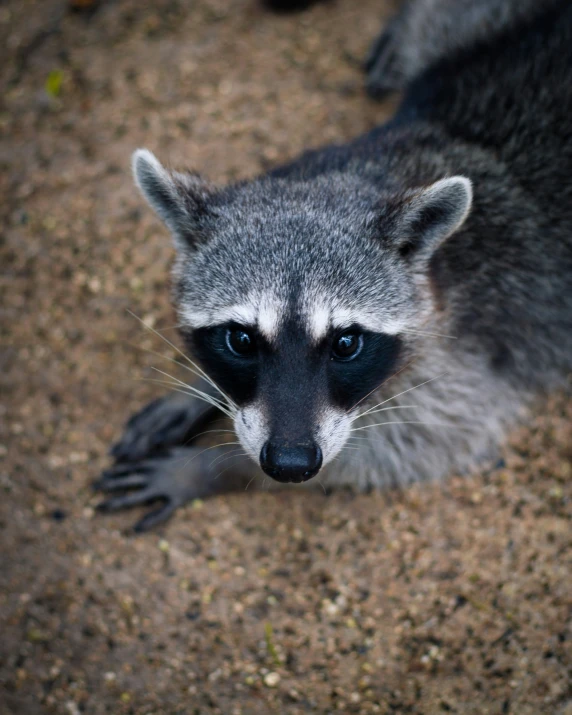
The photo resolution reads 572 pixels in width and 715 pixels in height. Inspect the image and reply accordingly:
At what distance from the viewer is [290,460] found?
242cm

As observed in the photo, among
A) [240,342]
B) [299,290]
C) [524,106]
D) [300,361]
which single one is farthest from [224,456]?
[524,106]

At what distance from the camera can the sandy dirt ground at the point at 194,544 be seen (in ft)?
10.1

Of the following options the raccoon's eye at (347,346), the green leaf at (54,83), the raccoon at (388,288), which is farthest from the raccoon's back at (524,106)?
the green leaf at (54,83)

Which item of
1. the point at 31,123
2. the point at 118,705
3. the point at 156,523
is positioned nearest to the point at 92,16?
the point at 31,123

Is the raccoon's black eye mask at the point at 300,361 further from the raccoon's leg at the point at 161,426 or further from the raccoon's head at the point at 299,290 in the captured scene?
the raccoon's leg at the point at 161,426

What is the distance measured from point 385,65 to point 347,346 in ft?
8.87

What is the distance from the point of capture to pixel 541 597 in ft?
10.5

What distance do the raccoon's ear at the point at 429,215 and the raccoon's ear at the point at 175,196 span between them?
737mm

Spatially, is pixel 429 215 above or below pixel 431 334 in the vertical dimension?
above

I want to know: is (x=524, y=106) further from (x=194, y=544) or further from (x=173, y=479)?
(x=194, y=544)

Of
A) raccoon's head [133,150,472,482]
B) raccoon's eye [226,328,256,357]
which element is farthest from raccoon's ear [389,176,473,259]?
raccoon's eye [226,328,256,357]

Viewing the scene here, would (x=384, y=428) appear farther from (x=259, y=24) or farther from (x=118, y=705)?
(x=259, y=24)

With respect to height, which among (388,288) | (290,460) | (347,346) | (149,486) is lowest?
(149,486)

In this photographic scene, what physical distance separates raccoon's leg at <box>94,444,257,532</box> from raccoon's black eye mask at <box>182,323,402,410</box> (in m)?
0.70
